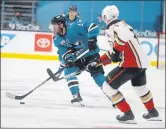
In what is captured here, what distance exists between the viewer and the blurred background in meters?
10.0

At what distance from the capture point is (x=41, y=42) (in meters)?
8.17

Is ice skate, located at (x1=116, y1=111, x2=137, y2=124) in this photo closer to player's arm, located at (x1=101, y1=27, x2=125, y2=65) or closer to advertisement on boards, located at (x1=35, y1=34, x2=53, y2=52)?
player's arm, located at (x1=101, y1=27, x2=125, y2=65)

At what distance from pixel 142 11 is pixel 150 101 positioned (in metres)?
7.71

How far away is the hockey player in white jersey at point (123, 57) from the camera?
282cm

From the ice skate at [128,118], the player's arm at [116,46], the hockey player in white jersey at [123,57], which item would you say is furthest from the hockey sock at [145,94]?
the player's arm at [116,46]

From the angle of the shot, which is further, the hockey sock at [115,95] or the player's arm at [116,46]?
the hockey sock at [115,95]

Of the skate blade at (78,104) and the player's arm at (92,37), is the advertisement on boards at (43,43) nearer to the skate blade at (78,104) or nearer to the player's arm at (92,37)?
the skate blade at (78,104)

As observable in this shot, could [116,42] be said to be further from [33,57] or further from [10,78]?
[33,57]

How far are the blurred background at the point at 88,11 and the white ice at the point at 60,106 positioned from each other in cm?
383

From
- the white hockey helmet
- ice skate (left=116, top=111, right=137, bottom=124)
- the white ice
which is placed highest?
the white hockey helmet

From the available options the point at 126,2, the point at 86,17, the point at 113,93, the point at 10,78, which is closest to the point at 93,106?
the point at 113,93

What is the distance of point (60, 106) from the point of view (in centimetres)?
376

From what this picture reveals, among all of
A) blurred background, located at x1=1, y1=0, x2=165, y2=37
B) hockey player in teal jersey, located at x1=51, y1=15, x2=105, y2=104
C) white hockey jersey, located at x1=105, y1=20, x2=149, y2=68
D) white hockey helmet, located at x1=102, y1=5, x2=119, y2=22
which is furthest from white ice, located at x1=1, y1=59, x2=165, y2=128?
blurred background, located at x1=1, y1=0, x2=165, y2=37

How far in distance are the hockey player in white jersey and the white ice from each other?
0.69 feet
